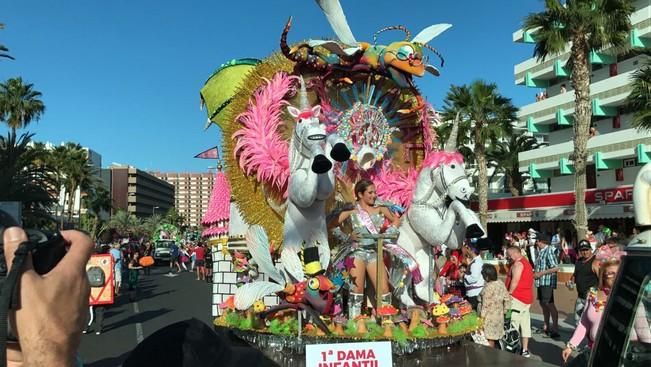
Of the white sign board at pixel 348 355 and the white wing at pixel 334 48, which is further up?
the white wing at pixel 334 48

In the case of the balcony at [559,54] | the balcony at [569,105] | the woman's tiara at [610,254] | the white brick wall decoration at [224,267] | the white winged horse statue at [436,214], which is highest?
the balcony at [559,54]

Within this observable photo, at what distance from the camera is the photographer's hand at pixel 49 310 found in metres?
1.48

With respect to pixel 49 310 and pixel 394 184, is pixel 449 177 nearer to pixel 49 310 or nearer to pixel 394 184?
pixel 394 184

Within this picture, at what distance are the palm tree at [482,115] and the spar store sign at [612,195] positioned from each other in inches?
202

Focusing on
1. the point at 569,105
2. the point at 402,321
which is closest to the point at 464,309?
the point at 402,321

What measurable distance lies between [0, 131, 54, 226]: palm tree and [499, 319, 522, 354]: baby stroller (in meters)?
15.1

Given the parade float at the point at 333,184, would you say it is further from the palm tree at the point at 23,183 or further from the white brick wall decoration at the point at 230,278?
the palm tree at the point at 23,183

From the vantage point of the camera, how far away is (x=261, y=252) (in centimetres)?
603

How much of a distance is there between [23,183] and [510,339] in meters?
15.8

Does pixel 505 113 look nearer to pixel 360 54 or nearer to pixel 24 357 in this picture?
pixel 360 54

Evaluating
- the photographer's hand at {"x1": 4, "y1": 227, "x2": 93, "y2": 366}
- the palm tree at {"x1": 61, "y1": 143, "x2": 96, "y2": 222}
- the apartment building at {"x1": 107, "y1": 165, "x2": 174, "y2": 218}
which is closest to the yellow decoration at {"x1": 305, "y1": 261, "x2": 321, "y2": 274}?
the photographer's hand at {"x1": 4, "y1": 227, "x2": 93, "y2": 366}

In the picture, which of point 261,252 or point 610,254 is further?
point 261,252

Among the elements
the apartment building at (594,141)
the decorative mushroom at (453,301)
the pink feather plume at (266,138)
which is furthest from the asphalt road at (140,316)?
the apartment building at (594,141)

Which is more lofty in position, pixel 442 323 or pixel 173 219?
pixel 173 219
